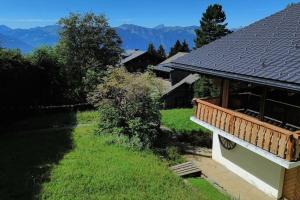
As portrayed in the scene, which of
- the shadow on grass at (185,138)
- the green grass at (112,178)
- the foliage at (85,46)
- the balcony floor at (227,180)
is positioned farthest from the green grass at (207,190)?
the foliage at (85,46)

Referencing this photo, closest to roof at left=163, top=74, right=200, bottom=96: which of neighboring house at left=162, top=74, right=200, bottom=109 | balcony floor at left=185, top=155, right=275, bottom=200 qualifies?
neighboring house at left=162, top=74, right=200, bottom=109

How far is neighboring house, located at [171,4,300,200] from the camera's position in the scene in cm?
1206

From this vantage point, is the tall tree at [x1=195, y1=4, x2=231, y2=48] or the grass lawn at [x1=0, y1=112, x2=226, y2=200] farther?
the tall tree at [x1=195, y1=4, x2=231, y2=48]

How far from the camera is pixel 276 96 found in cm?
1494

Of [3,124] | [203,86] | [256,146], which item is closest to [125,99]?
[3,124]

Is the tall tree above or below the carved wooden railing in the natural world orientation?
above

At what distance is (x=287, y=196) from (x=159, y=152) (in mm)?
7243

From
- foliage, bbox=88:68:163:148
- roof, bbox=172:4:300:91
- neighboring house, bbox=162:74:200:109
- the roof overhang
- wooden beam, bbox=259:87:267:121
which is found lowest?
neighboring house, bbox=162:74:200:109

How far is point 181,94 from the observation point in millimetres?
44531

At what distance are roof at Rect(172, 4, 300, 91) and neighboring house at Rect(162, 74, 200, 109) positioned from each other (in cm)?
2547

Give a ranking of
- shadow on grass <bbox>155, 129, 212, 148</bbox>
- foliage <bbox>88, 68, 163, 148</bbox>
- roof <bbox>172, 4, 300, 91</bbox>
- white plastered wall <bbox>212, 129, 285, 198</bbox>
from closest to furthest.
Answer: roof <bbox>172, 4, 300, 91</bbox>, white plastered wall <bbox>212, 129, 285, 198</bbox>, foliage <bbox>88, 68, 163, 148</bbox>, shadow on grass <bbox>155, 129, 212, 148</bbox>

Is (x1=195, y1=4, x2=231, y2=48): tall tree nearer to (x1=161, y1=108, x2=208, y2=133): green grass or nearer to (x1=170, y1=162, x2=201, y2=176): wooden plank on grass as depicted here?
(x1=161, y1=108, x2=208, y2=133): green grass

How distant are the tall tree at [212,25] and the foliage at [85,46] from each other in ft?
57.8

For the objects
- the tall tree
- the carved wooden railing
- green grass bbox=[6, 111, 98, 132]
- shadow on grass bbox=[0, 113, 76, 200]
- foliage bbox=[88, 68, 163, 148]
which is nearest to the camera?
the carved wooden railing
